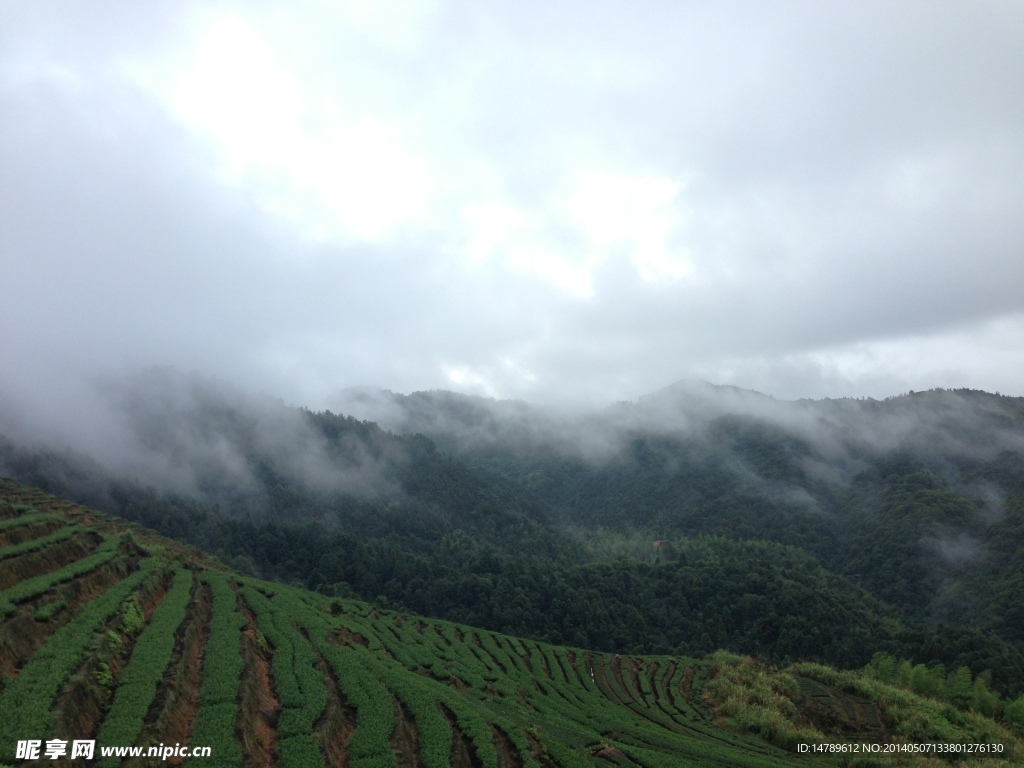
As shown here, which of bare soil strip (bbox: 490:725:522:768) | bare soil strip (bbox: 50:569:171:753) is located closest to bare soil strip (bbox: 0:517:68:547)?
bare soil strip (bbox: 50:569:171:753)

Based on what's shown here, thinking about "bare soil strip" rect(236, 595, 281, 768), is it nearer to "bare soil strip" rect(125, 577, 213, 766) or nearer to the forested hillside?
"bare soil strip" rect(125, 577, 213, 766)

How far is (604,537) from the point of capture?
17338 cm

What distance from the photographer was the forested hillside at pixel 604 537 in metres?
91.2

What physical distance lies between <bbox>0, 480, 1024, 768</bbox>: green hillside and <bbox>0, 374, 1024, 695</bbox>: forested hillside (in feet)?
139

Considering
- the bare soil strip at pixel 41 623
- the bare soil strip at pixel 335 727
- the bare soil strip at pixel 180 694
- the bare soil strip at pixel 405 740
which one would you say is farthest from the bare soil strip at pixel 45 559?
the bare soil strip at pixel 405 740

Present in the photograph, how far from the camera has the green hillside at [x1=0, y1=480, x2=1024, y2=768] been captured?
17234mm

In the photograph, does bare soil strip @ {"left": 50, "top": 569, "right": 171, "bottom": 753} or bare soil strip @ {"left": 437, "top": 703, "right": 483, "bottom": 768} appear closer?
bare soil strip @ {"left": 50, "top": 569, "right": 171, "bottom": 753}

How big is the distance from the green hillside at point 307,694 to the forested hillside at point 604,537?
1665 inches

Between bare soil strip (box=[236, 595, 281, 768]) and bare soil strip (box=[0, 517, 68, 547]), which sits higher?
bare soil strip (box=[0, 517, 68, 547])

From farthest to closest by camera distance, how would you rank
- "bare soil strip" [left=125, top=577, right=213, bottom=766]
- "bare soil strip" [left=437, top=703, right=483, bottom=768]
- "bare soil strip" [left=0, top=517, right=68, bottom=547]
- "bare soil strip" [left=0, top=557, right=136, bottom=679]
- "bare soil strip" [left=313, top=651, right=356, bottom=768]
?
"bare soil strip" [left=0, top=517, right=68, bottom=547]
"bare soil strip" [left=437, top=703, right=483, bottom=768]
"bare soil strip" [left=0, top=557, right=136, bottom=679]
"bare soil strip" [left=313, top=651, right=356, bottom=768]
"bare soil strip" [left=125, top=577, right=213, bottom=766]

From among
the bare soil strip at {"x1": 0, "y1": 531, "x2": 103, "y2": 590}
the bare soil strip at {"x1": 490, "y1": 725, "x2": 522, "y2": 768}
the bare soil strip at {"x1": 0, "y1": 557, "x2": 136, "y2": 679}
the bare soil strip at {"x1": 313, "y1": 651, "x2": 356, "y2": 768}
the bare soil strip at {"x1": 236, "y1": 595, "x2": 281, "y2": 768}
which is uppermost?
the bare soil strip at {"x1": 0, "y1": 531, "x2": 103, "y2": 590}

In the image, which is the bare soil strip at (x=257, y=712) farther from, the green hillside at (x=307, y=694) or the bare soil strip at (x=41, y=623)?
the bare soil strip at (x=41, y=623)

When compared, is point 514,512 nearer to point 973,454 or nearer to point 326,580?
point 326,580

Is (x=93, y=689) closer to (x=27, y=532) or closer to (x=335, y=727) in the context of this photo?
(x=335, y=727)
